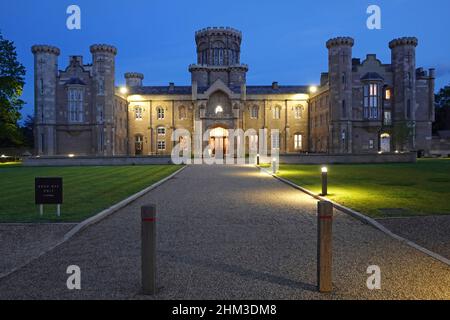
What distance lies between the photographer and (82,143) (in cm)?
5256

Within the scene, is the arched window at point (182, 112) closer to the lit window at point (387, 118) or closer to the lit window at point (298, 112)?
→ the lit window at point (298, 112)

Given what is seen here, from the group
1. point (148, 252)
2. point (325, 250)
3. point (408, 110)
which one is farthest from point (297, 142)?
point (148, 252)

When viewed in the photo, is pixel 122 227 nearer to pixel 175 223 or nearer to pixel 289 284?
pixel 175 223

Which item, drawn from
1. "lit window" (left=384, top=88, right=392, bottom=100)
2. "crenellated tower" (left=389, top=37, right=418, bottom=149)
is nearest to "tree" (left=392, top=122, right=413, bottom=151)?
"crenellated tower" (left=389, top=37, right=418, bottom=149)

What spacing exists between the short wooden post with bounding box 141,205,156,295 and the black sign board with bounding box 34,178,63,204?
6.51m

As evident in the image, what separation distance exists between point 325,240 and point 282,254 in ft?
6.47

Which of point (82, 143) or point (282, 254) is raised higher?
point (82, 143)

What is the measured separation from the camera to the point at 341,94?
5100cm

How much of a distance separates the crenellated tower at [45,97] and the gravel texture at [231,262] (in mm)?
44774

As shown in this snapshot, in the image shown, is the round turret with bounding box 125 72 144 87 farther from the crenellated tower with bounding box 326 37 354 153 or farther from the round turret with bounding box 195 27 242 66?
the crenellated tower with bounding box 326 37 354 153
